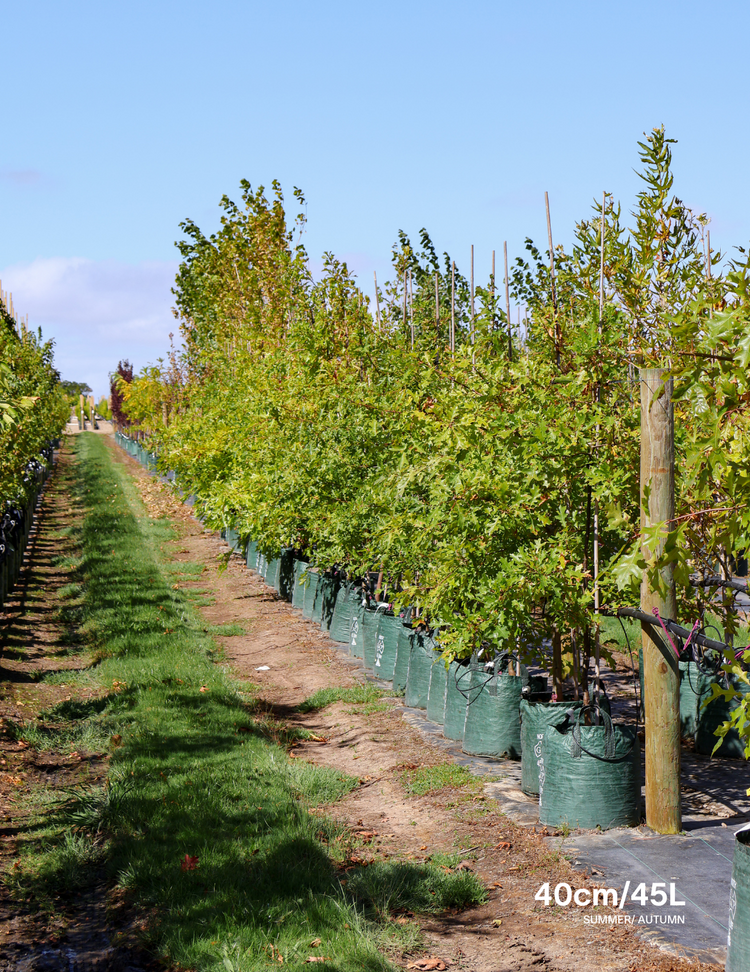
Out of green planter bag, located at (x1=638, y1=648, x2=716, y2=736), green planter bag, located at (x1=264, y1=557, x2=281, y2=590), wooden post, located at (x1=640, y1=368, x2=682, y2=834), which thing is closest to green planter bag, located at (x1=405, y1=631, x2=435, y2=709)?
green planter bag, located at (x1=638, y1=648, x2=716, y2=736)

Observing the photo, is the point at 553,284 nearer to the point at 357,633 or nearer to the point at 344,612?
the point at 357,633

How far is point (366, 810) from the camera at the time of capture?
6.26 metres

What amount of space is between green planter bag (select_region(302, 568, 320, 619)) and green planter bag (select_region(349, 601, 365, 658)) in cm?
152

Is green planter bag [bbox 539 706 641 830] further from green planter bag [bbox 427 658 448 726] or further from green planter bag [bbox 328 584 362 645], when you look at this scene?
green planter bag [bbox 328 584 362 645]

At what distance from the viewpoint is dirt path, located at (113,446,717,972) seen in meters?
4.18

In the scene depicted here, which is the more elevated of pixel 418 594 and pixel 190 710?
pixel 418 594

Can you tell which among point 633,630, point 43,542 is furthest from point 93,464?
point 633,630

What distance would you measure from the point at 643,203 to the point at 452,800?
401 centimetres

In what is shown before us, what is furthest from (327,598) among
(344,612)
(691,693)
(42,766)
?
(691,693)

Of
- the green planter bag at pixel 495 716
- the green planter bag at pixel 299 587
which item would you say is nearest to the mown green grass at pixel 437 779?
the green planter bag at pixel 495 716

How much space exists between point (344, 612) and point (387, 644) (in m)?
1.93

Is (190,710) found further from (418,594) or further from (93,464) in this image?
(93,464)

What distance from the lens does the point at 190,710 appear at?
26.4 feet

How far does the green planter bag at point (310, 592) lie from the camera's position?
12.3 metres
